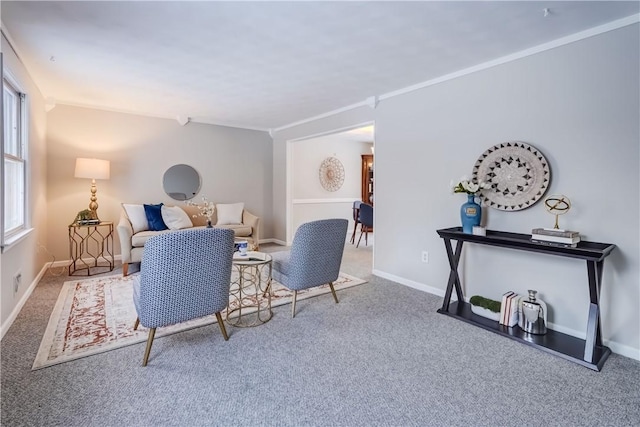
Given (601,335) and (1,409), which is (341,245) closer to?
(601,335)

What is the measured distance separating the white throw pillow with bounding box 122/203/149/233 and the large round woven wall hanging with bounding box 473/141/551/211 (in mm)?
4076

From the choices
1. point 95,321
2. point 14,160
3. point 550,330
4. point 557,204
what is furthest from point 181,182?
point 550,330

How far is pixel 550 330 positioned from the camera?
2.60 metres

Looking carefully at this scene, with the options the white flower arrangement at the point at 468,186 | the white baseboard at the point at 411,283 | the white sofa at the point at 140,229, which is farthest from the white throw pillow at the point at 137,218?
the white flower arrangement at the point at 468,186

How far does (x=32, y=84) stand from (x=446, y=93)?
432 centimetres

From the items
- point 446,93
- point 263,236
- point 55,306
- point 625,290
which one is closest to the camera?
point 625,290

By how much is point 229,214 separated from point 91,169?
192cm

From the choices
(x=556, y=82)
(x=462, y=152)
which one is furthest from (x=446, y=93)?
(x=556, y=82)

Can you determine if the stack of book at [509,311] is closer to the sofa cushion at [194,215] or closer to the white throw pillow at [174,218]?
the white throw pillow at [174,218]

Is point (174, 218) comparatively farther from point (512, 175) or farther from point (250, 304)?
point (512, 175)

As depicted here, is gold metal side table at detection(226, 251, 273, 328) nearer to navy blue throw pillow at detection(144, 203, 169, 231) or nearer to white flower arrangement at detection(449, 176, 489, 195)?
white flower arrangement at detection(449, 176, 489, 195)

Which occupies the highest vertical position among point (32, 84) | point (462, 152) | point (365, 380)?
point (32, 84)

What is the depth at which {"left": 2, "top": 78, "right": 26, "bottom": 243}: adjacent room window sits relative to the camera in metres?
2.89

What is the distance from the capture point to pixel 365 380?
6.36 ft
